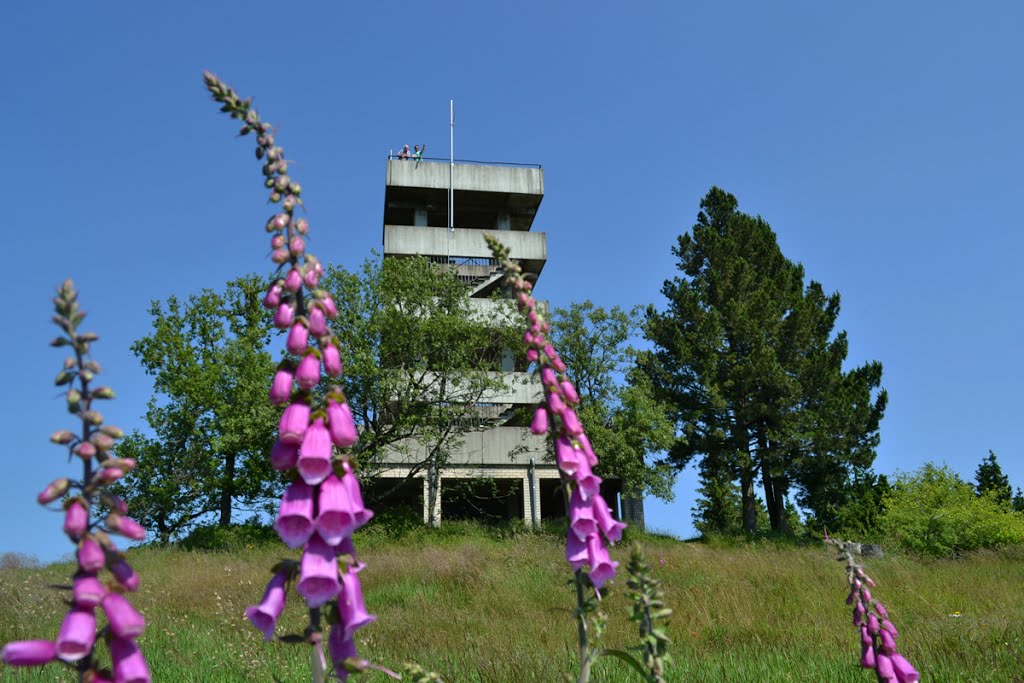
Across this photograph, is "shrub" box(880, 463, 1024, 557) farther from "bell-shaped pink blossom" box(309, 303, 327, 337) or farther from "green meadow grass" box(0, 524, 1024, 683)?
"bell-shaped pink blossom" box(309, 303, 327, 337)

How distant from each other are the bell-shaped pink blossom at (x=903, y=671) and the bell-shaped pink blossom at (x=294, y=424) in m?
3.36

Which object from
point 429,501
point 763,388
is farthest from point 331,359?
point 763,388

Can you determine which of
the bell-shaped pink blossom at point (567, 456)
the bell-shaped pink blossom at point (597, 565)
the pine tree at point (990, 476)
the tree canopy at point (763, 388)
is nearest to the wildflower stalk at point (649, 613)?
the bell-shaped pink blossom at point (597, 565)

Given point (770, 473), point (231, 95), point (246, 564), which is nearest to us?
point (231, 95)

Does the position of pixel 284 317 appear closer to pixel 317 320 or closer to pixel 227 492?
pixel 317 320

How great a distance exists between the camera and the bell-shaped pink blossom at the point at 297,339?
2.30m

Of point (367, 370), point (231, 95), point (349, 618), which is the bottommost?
point (349, 618)

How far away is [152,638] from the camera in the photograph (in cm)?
959

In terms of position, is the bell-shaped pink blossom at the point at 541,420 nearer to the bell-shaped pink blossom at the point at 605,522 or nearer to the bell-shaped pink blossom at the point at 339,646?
the bell-shaped pink blossom at the point at 605,522

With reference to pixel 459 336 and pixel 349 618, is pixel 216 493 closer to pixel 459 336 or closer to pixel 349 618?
pixel 459 336

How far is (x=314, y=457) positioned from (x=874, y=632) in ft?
10.6

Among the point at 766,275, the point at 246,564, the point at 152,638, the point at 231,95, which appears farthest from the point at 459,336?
the point at 231,95

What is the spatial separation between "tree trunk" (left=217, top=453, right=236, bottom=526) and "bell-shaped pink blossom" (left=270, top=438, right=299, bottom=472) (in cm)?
3240

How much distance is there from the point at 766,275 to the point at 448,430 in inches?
784
